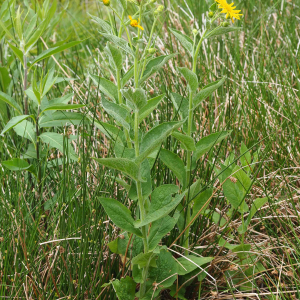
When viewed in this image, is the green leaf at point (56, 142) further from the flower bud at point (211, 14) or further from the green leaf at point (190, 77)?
the flower bud at point (211, 14)

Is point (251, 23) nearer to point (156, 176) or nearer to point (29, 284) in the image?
point (156, 176)

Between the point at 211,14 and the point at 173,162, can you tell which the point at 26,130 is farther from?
the point at 211,14

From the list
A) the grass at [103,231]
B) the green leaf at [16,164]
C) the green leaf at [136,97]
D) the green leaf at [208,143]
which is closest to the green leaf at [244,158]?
the grass at [103,231]

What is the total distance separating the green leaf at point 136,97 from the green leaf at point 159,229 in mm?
329

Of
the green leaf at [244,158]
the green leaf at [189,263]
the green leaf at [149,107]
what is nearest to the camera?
the green leaf at [149,107]

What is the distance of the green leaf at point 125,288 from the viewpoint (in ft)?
3.53

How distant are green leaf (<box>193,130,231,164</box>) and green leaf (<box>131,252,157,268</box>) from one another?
32 cm

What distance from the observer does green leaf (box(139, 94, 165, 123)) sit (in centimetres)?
100

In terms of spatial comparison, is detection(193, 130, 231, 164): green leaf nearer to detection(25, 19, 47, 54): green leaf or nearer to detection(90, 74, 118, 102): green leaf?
detection(90, 74, 118, 102): green leaf

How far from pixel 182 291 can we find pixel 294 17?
221 cm

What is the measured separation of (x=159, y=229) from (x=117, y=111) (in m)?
0.34

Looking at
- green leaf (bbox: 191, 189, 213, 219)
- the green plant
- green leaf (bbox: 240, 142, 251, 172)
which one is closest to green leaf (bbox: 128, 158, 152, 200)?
the green plant

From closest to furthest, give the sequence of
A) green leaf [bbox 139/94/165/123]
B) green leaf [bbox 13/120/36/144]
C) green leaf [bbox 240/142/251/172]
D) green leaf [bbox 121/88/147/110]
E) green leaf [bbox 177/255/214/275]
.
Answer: green leaf [bbox 121/88/147/110] → green leaf [bbox 139/94/165/123] → green leaf [bbox 177/255/214/275] → green leaf [bbox 240/142/251/172] → green leaf [bbox 13/120/36/144]

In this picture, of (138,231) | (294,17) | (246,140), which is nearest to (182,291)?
(138,231)
